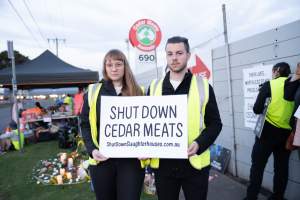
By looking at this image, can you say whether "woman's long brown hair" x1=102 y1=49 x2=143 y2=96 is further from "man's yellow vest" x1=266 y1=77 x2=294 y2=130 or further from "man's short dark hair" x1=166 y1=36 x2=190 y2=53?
"man's yellow vest" x1=266 y1=77 x2=294 y2=130

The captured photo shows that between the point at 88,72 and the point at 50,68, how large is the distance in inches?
75.8

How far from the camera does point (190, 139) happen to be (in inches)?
75.7

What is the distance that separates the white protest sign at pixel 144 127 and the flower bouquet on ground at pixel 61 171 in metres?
3.32

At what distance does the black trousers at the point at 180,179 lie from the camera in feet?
6.40

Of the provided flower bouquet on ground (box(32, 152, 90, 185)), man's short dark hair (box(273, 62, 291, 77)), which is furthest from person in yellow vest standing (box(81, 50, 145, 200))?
flower bouquet on ground (box(32, 152, 90, 185))

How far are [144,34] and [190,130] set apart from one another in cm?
391

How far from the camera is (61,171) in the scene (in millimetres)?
5188

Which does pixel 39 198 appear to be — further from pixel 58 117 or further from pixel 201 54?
pixel 58 117

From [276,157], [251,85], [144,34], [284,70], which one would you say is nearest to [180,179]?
[276,157]

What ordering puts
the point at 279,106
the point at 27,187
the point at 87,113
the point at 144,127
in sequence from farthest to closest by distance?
the point at 27,187
the point at 279,106
the point at 87,113
the point at 144,127

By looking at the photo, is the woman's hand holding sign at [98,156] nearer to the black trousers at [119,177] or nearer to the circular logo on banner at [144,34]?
the black trousers at [119,177]

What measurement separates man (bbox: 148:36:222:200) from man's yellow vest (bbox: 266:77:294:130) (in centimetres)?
149

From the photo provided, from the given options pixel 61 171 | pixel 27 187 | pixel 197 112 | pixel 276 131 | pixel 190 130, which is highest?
pixel 197 112

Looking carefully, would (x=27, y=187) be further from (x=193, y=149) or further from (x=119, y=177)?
(x=193, y=149)
